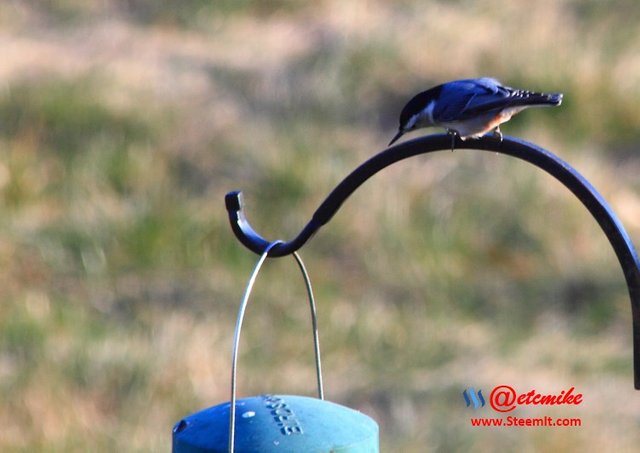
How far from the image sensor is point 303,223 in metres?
6.65

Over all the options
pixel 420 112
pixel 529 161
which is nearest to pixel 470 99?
pixel 420 112

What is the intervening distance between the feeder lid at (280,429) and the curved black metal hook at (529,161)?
11.2 inches

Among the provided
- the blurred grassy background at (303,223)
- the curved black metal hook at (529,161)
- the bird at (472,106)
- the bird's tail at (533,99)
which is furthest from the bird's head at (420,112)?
the blurred grassy background at (303,223)

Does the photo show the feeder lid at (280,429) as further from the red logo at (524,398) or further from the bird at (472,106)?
the red logo at (524,398)

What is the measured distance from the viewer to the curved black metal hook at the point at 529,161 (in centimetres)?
197

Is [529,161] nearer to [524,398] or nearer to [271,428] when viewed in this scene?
[271,428]

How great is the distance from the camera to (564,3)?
9648mm

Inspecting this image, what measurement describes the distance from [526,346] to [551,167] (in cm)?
391

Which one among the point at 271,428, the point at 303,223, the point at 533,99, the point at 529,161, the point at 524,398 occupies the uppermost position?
the point at 533,99

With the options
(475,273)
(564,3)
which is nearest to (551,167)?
(475,273)

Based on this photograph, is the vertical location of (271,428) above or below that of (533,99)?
below

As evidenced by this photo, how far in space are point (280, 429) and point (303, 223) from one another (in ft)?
15.3

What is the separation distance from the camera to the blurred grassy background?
511cm

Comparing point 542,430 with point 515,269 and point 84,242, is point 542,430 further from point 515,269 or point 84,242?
point 84,242
